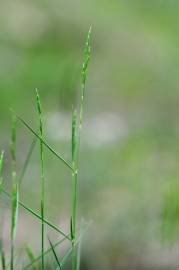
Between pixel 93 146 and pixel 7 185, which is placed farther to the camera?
pixel 93 146

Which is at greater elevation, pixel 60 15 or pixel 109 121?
pixel 60 15

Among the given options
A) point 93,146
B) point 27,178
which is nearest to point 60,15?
point 93,146

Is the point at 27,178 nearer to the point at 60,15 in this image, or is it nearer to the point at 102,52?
the point at 102,52

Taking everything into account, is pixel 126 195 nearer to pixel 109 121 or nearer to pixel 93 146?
pixel 93 146

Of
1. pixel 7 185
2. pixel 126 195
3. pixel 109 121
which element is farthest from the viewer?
pixel 109 121

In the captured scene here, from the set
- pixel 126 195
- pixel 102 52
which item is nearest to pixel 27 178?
pixel 126 195

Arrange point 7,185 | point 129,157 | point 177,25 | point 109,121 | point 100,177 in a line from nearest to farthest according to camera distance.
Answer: point 7,185
point 100,177
point 129,157
point 109,121
point 177,25
